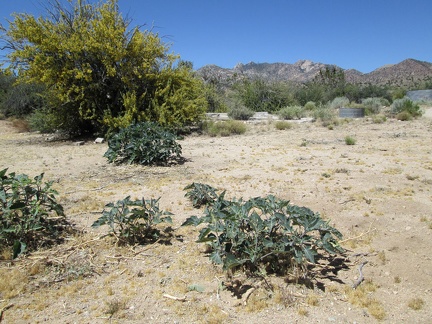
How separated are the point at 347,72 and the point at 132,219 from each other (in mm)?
77327

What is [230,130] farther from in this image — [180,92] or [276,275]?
[276,275]

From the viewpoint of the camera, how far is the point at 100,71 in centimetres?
1188

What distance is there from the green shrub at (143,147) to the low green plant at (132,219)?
3.37 m

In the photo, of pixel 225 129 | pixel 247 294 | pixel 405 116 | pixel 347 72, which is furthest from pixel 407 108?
pixel 347 72

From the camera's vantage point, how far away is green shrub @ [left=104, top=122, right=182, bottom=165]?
7104 mm

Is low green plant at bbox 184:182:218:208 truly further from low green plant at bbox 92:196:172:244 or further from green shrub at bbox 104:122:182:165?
green shrub at bbox 104:122:182:165

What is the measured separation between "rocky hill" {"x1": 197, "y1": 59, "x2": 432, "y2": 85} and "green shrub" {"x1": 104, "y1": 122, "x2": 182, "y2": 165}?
3206 centimetres

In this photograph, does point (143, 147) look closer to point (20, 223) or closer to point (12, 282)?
point (20, 223)

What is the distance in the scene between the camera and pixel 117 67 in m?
11.9

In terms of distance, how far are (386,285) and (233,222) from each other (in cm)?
129

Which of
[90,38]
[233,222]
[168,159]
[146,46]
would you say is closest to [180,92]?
[146,46]

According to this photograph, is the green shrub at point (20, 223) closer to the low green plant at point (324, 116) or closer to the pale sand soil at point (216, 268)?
the pale sand soil at point (216, 268)

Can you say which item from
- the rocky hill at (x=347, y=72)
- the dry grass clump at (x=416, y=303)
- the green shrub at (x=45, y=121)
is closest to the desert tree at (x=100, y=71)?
the green shrub at (x=45, y=121)

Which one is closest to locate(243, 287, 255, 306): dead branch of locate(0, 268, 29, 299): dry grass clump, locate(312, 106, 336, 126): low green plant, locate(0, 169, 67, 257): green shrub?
locate(0, 268, 29, 299): dry grass clump
